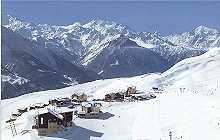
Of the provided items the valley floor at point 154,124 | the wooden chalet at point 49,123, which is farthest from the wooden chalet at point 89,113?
the wooden chalet at point 49,123

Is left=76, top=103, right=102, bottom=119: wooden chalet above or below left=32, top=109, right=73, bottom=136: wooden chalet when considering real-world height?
above

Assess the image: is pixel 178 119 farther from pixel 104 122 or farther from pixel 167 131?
pixel 104 122

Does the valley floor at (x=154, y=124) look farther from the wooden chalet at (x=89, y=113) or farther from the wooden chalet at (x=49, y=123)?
the wooden chalet at (x=89, y=113)

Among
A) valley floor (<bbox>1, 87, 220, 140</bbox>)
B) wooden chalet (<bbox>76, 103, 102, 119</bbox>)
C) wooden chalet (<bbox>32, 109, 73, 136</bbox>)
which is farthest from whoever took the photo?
wooden chalet (<bbox>76, 103, 102, 119</bbox>)

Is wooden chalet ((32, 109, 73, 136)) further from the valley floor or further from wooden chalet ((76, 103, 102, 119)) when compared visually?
wooden chalet ((76, 103, 102, 119))

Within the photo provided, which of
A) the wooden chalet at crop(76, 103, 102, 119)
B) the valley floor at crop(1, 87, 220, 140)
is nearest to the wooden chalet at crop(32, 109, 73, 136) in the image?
the valley floor at crop(1, 87, 220, 140)

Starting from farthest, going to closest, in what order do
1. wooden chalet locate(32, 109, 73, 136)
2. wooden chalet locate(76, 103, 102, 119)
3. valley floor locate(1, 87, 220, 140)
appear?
wooden chalet locate(76, 103, 102, 119)
wooden chalet locate(32, 109, 73, 136)
valley floor locate(1, 87, 220, 140)

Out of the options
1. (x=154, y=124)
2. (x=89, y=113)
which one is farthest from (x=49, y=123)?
(x=89, y=113)

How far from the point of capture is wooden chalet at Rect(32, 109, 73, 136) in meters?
54.7

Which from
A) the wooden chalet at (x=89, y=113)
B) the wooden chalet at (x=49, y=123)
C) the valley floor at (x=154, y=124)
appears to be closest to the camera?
the valley floor at (x=154, y=124)

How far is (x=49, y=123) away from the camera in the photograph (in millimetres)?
55312

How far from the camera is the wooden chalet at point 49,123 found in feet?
179

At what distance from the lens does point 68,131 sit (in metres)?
55.8

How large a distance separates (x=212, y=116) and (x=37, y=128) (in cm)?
1755
